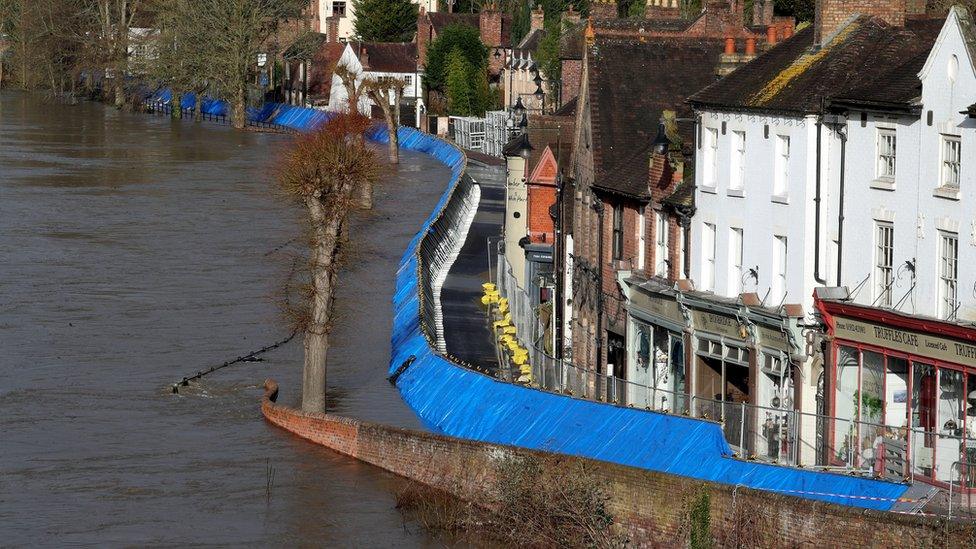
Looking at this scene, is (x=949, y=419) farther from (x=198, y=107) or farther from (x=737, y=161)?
(x=198, y=107)

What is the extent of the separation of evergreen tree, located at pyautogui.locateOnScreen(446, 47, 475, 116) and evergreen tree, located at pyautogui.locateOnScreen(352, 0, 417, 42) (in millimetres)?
39051

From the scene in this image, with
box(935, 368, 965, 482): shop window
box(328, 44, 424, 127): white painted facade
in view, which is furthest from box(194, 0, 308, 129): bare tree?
box(935, 368, 965, 482): shop window

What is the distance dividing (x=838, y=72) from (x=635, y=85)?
11626 mm

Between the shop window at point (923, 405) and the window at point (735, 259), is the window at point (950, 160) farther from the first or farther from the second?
the window at point (735, 259)

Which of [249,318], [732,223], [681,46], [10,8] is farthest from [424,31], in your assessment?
[732,223]

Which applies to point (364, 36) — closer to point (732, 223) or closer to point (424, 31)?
point (424, 31)

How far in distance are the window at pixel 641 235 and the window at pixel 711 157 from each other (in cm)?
418

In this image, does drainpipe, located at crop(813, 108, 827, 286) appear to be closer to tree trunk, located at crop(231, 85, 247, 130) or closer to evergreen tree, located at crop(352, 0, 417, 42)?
tree trunk, located at crop(231, 85, 247, 130)

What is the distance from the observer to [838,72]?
3553 centimetres

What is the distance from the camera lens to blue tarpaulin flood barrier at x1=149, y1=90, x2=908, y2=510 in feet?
92.4

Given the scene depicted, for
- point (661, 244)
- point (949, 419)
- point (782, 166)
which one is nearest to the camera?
point (949, 419)

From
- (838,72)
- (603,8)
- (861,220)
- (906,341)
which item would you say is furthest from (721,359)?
(603,8)

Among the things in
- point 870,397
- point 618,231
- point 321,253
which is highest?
point 618,231

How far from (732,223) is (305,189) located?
11.8 metres
